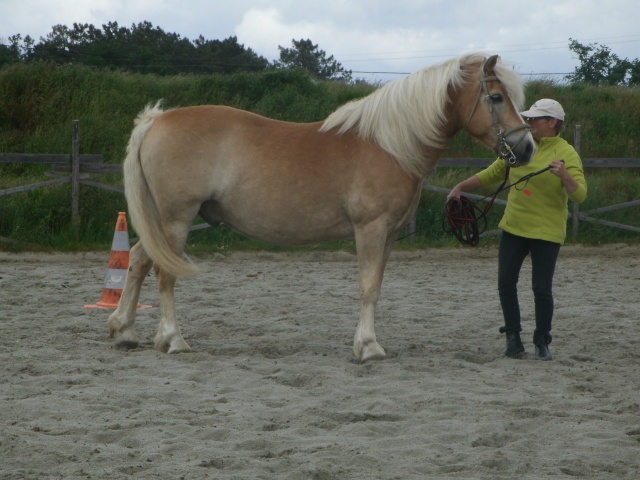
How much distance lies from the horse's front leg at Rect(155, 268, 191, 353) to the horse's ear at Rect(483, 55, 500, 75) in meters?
2.63

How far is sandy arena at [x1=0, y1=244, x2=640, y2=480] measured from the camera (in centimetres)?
369

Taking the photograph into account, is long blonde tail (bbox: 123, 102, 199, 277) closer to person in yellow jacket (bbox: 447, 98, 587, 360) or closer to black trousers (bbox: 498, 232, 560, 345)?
person in yellow jacket (bbox: 447, 98, 587, 360)

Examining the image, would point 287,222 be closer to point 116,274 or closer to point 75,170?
point 116,274

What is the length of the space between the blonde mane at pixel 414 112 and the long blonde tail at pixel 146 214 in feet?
5.17

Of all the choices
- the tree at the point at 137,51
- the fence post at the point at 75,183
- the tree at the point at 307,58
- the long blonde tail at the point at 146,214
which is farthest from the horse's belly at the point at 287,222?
the tree at the point at 307,58

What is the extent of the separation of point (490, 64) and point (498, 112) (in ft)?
1.08

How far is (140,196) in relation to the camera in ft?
20.0

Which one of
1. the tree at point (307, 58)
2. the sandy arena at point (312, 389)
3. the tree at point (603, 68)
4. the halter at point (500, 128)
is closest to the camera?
the sandy arena at point (312, 389)

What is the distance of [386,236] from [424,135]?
0.75 m

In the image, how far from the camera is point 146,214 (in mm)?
6070

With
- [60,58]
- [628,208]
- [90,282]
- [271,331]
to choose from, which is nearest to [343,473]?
[271,331]

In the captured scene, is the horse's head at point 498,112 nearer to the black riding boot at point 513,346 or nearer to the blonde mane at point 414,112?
the blonde mane at point 414,112

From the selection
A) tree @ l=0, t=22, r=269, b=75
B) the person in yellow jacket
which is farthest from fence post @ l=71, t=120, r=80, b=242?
tree @ l=0, t=22, r=269, b=75

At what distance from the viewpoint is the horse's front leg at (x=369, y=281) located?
588 cm
